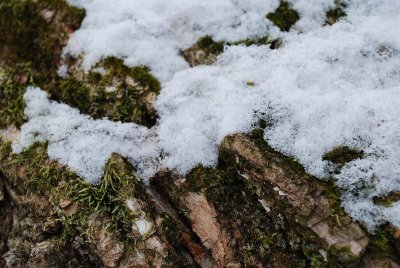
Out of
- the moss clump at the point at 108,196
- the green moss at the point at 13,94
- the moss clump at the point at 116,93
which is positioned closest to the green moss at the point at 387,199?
the moss clump at the point at 108,196

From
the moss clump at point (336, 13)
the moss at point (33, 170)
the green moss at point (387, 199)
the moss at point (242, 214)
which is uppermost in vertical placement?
the moss clump at point (336, 13)

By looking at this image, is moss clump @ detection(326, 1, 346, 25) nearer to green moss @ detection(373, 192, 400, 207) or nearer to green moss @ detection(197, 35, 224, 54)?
green moss @ detection(197, 35, 224, 54)

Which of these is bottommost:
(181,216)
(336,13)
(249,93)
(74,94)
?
(181,216)

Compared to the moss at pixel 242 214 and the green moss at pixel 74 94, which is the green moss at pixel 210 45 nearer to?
the green moss at pixel 74 94

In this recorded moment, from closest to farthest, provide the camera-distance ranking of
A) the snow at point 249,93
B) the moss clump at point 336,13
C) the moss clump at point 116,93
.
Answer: the snow at point 249,93, the moss clump at point 116,93, the moss clump at point 336,13

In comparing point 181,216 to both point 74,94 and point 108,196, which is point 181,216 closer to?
point 108,196

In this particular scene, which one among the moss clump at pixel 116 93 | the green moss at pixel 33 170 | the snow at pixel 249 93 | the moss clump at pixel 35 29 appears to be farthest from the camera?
the moss clump at pixel 35 29

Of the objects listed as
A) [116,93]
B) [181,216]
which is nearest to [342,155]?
[181,216]
